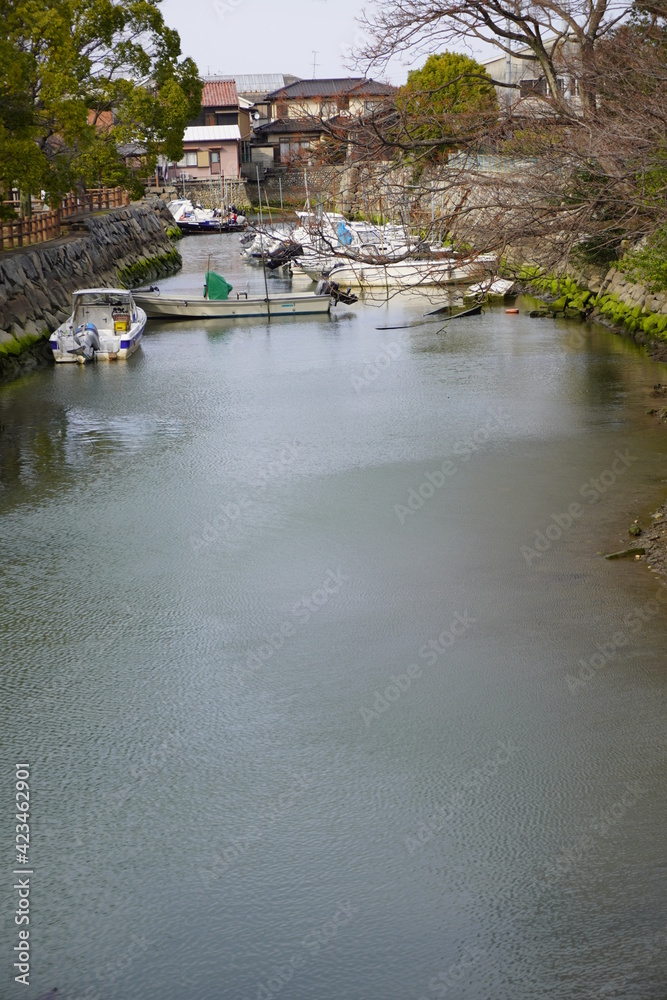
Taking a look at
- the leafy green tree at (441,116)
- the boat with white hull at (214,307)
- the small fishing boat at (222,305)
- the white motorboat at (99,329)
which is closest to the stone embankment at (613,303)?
the small fishing boat at (222,305)

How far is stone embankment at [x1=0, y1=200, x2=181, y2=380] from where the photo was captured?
725 inches

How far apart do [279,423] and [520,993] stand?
1029cm

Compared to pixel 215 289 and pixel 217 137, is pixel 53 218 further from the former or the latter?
pixel 217 137

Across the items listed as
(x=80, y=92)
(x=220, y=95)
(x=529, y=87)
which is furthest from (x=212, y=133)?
(x=529, y=87)

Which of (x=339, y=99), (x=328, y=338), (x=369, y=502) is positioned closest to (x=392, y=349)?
(x=328, y=338)

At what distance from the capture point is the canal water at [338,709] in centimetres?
454

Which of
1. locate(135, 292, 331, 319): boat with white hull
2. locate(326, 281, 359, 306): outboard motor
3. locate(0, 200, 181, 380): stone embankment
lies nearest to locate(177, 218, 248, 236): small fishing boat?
locate(0, 200, 181, 380): stone embankment

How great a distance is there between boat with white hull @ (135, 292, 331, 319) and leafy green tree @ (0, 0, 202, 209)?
3436 mm

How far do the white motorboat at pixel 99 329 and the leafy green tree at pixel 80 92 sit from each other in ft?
7.87

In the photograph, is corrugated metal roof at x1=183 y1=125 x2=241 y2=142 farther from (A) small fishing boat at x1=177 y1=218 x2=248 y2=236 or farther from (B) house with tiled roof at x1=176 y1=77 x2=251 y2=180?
(A) small fishing boat at x1=177 y1=218 x2=248 y2=236

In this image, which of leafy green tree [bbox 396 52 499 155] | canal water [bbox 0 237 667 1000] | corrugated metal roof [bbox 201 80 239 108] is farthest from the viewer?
corrugated metal roof [bbox 201 80 239 108]

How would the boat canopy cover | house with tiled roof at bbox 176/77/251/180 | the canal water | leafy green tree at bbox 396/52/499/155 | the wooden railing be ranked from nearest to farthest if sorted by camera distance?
the canal water < leafy green tree at bbox 396/52/499/155 < the wooden railing < the boat canopy cover < house with tiled roof at bbox 176/77/251/180

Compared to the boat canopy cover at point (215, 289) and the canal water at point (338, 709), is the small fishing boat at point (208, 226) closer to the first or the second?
the boat canopy cover at point (215, 289)

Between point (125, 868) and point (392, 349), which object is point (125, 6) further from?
point (125, 868)
